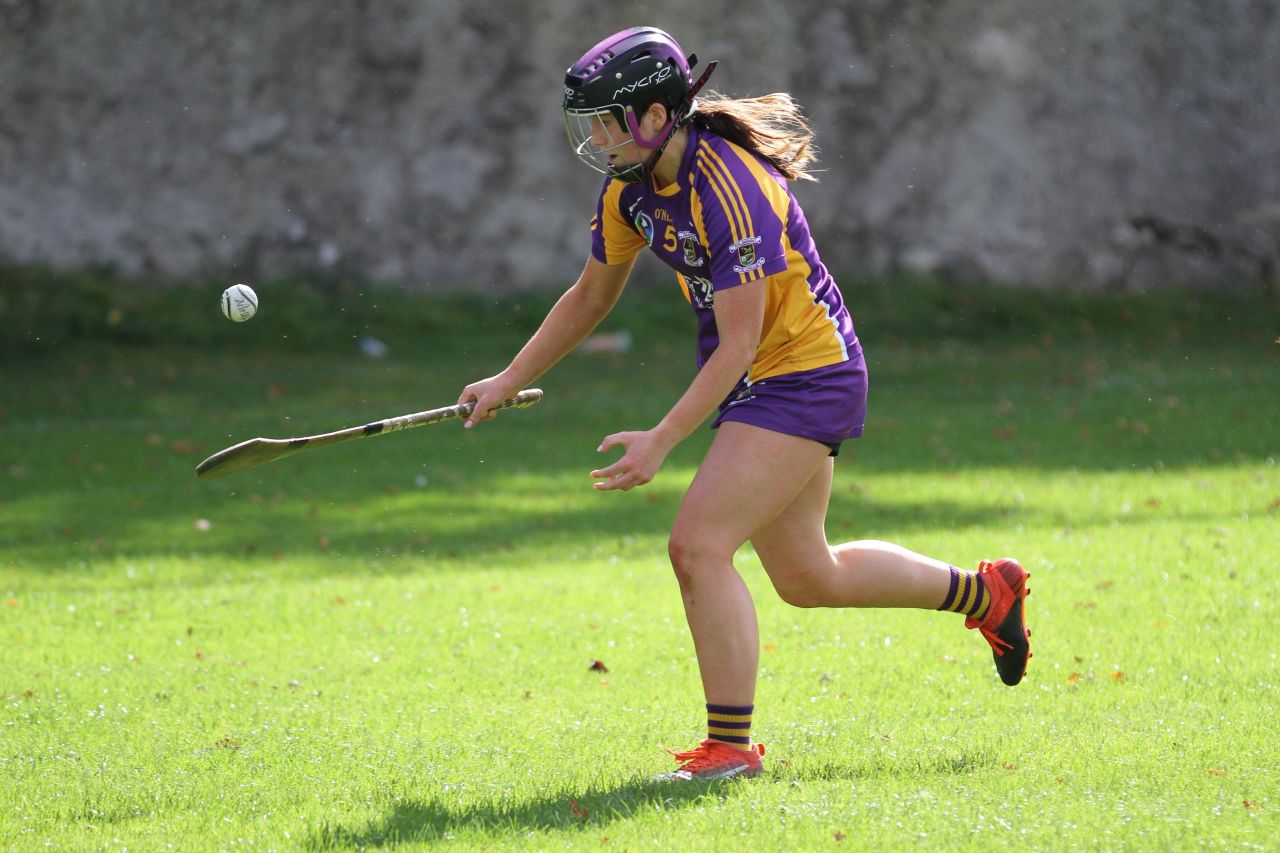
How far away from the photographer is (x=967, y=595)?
15.6 ft

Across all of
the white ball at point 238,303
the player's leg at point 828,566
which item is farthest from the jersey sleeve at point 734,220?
the white ball at point 238,303

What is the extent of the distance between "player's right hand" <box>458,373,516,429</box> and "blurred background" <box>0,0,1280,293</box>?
11178 mm

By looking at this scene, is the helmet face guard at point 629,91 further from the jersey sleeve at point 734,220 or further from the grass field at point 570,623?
the grass field at point 570,623

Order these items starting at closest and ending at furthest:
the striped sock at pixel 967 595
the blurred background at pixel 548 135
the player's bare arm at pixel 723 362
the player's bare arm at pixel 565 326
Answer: the player's bare arm at pixel 723 362
the player's bare arm at pixel 565 326
the striped sock at pixel 967 595
the blurred background at pixel 548 135

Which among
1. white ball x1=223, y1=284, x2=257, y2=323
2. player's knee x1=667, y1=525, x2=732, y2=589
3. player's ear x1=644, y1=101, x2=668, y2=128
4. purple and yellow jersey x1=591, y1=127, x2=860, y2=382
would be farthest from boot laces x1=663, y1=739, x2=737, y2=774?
white ball x1=223, y1=284, x2=257, y2=323

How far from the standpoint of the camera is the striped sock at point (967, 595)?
4.75 metres

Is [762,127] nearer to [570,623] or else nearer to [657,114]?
[657,114]

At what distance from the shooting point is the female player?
4.04 m

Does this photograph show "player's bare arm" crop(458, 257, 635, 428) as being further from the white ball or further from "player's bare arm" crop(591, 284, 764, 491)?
the white ball

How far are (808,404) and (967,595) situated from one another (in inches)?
38.6

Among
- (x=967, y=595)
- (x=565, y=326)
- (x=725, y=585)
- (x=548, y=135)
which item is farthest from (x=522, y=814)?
(x=548, y=135)

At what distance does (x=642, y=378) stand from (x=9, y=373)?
561 centimetres

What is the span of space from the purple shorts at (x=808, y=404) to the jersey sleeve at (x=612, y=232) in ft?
1.90

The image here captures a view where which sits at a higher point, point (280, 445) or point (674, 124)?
point (674, 124)
